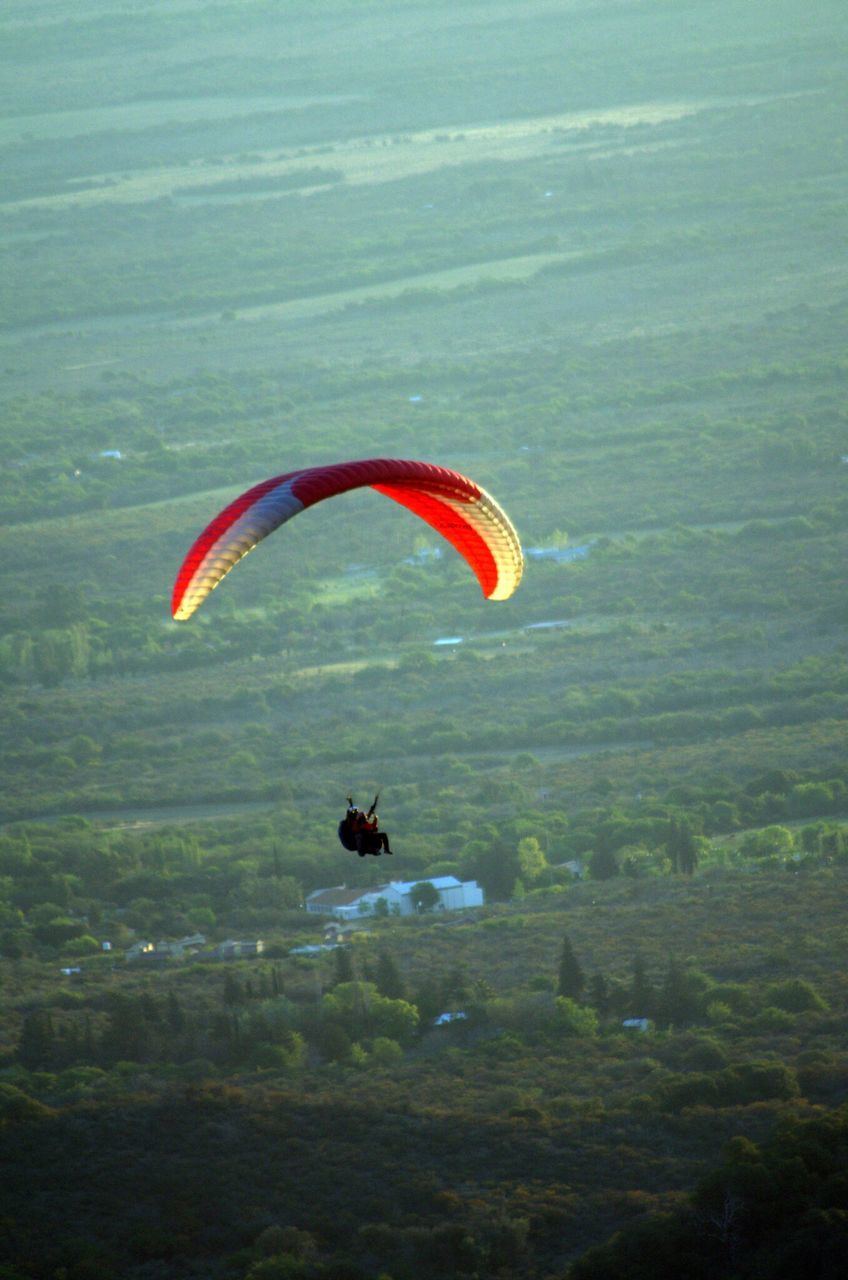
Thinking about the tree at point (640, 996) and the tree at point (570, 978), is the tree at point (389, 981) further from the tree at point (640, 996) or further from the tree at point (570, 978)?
the tree at point (640, 996)

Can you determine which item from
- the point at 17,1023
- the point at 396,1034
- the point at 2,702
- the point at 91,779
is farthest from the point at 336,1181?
the point at 2,702

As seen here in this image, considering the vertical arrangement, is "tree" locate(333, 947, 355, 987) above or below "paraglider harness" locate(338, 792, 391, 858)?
below

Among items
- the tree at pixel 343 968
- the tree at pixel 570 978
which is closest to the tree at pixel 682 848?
the tree at pixel 570 978

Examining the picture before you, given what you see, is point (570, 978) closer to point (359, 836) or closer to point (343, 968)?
point (343, 968)

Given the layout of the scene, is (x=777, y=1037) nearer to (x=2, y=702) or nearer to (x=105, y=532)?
(x=2, y=702)

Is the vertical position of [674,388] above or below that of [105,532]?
above

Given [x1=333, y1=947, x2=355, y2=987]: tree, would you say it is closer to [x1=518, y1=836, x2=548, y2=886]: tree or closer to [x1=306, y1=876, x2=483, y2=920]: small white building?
[x1=306, y1=876, x2=483, y2=920]: small white building

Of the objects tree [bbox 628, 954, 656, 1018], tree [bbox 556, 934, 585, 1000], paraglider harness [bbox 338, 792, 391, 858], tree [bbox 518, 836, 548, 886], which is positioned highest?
tree [bbox 518, 836, 548, 886]

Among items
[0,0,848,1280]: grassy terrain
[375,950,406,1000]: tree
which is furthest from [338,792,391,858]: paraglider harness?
[375,950,406,1000]: tree
